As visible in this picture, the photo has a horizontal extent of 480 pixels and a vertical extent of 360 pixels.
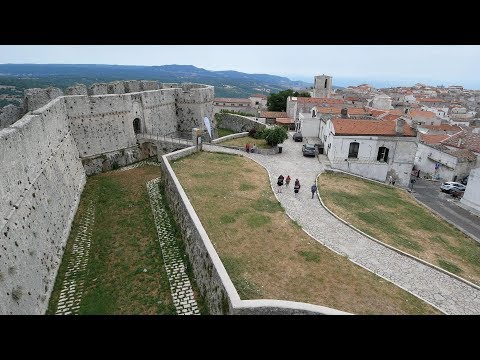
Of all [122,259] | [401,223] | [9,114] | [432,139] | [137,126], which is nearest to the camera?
[122,259]

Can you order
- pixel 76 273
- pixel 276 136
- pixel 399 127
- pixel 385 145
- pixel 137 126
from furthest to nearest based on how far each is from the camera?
pixel 137 126
pixel 276 136
pixel 385 145
pixel 399 127
pixel 76 273

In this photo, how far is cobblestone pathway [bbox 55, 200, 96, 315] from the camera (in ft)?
40.7

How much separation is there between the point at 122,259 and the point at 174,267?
2.73 m

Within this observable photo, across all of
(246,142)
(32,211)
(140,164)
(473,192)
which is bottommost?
Answer: (473,192)

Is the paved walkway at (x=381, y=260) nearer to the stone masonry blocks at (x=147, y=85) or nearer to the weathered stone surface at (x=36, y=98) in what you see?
the weathered stone surface at (x=36, y=98)

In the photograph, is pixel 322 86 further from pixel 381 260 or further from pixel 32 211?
pixel 32 211

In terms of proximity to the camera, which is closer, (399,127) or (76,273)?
(76,273)

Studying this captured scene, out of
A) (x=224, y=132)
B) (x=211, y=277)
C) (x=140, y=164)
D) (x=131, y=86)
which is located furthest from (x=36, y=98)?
(x=224, y=132)

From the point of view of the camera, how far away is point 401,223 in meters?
18.1

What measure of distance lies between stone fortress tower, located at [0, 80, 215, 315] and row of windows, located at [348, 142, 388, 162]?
54.6 feet

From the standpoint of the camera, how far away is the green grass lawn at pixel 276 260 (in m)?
10.6

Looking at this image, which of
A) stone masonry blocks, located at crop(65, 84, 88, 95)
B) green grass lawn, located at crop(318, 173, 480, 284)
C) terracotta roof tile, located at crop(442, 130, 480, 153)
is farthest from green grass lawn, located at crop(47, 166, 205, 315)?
terracotta roof tile, located at crop(442, 130, 480, 153)
